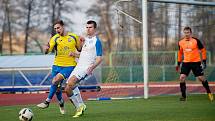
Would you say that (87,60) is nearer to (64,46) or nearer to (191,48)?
(64,46)

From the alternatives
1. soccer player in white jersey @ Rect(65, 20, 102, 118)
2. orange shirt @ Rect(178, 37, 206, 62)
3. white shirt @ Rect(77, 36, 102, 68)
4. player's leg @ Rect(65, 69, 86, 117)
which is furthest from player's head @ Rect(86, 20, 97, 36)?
orange shirt @ Rect(178, 37, 206, 62)

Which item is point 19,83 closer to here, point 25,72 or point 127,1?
point 25,72

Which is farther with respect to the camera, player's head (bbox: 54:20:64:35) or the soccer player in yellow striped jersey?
the soccer player in yellow striped jersey

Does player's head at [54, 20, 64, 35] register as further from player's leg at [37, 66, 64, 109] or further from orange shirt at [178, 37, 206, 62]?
orange shirt at [178, 37, 206, 62]

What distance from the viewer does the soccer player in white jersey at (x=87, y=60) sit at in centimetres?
1034

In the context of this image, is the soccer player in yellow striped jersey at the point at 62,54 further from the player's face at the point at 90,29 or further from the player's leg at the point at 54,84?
the player's face at the point at 90,29

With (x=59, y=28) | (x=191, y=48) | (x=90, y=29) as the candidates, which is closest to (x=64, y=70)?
(x=59, y=28)

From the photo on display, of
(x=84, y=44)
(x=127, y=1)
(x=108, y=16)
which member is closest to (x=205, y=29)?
(x=127, y=1)

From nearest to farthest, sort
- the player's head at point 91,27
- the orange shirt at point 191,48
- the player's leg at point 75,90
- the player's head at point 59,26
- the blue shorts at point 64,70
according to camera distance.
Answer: the player's leg at point 75,90 < the player's head at point 91,27 < the player's head at point 59,26 < the blue shorts at point 64,70 < the orange shirt at point 191,48

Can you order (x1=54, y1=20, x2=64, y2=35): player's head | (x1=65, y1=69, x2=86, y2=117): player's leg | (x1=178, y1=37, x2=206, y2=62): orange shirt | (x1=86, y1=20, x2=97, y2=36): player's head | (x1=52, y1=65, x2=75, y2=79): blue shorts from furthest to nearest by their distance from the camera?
1. (x1=178, y1=37, x2=206, y2=62): orange shirt
2. (x1=52, y1=65, x2=75, y2=79): blue shorts
3. (x1=54, y1=20, x2=64, y2=35): player's head
4. (x1=86, y1=20, x2=97, y2=36): player's head
5. (x1=65, y1=69, x2=86, y2=117): player's leg

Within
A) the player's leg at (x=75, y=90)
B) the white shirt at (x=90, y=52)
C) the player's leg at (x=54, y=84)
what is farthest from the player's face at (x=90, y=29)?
the player's leg at (x=54, y=84)

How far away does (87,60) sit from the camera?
10.5 meters

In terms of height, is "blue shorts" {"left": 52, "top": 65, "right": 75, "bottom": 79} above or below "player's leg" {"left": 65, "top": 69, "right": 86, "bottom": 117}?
above

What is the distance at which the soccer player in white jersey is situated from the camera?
33.9ft
